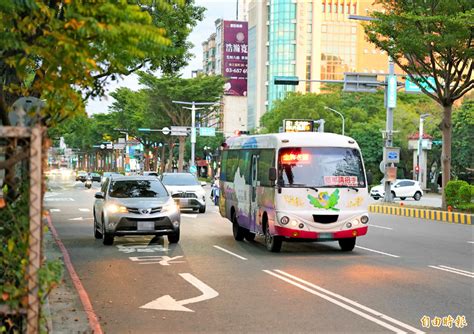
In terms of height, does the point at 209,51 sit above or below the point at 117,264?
above

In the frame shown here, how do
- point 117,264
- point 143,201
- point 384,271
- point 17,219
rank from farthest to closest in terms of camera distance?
point 143,201, point 117,264, point 384,271, point 17,219

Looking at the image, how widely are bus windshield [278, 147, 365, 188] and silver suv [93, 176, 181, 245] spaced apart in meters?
2.97

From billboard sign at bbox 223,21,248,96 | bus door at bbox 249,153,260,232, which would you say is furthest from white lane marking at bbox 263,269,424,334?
billboard sign at bbox 223,21,248,96

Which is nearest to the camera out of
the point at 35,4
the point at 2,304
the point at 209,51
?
the point at 2,304

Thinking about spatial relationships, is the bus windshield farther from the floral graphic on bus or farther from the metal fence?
the metal fence

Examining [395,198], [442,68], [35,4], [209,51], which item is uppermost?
[209,51]

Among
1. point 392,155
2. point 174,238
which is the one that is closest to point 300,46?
point 392,155

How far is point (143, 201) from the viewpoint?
1759 centimetres

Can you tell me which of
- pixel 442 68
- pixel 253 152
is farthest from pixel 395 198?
pixel 253 152

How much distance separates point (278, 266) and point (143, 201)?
15.8 feet

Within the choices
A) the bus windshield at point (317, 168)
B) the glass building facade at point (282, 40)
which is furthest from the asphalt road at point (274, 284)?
the glass building facade at point (282, 40)

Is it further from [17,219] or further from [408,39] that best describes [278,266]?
[408,39]

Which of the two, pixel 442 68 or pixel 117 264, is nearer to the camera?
pixel 117 264

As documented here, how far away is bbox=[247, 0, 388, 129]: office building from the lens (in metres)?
120
